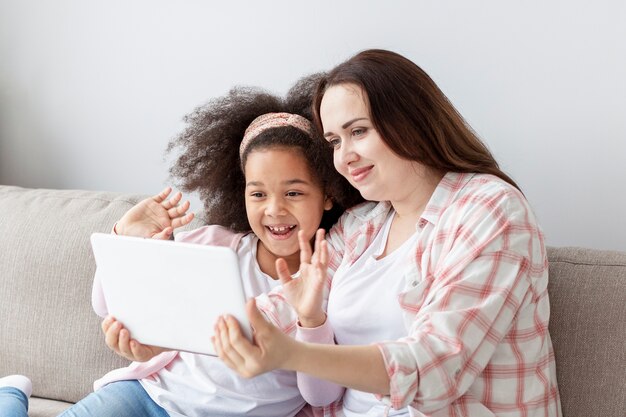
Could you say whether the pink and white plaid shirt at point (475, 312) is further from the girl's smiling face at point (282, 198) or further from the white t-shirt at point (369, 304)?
the girl's smiling face at point (282, 198)

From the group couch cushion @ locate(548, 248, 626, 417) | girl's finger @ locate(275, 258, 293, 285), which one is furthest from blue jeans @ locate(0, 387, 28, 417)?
couch cushion @ locate(548, 248, 626, 417)

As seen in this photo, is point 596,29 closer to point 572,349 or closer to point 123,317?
point 572,349

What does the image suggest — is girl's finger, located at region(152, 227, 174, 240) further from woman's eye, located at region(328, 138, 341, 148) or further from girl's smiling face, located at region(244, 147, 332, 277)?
woman's eye, located at region(328, 138, 341, 148)

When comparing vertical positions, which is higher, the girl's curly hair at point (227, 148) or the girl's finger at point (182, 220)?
the girl's curly hair at point (227, 148)

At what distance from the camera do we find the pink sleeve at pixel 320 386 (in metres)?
1.64

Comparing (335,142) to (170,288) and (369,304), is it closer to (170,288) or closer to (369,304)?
(369,304)

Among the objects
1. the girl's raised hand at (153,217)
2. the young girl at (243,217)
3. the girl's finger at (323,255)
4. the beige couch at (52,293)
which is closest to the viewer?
the girl's finger at (323,255)

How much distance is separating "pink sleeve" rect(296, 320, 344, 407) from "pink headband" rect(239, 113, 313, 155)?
46 cm

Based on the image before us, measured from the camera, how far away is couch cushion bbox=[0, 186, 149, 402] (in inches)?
86.5

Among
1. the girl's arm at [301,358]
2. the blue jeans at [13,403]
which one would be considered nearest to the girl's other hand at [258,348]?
the girl's arm at [301,358]

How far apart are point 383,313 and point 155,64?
1385mm

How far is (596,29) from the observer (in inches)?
76.8

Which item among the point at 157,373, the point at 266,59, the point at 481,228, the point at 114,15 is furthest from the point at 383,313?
the point at 114,15

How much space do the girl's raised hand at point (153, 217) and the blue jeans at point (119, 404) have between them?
A: 321 mm
